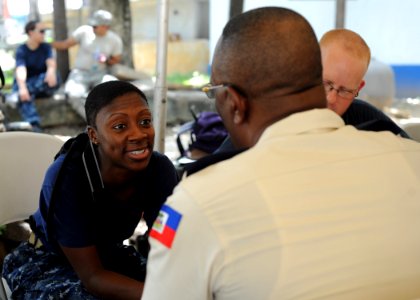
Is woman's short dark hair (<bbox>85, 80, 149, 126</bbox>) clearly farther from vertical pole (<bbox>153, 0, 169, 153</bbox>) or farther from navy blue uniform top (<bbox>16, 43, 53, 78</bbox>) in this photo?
navy blue uniform top (<bbox>16, 43, 53, 78</bbox>)

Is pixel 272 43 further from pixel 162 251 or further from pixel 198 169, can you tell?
pixel 162 251

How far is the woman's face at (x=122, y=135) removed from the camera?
2.08 meters

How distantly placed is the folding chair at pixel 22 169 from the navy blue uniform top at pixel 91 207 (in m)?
0.32

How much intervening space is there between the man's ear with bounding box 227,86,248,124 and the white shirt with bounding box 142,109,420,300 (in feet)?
0.25

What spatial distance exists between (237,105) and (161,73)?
2.16 m

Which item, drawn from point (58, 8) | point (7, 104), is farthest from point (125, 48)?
point (7, 104)

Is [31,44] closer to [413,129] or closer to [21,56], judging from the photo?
[21,56]

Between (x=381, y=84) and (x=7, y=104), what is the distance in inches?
182

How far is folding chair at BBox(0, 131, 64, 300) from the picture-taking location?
94.2 inches

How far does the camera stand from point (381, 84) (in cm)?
586

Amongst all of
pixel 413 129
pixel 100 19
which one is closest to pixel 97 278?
pixel 413 129

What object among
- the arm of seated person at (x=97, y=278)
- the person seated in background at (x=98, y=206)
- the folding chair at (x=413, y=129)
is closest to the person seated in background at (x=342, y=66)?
the person seated in background at (x=98, y=206)

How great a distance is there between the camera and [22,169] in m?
2.46

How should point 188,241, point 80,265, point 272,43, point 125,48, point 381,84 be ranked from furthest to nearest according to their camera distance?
point 125,48
point 381,84
point 80,265
point 272,43
point 188,241
